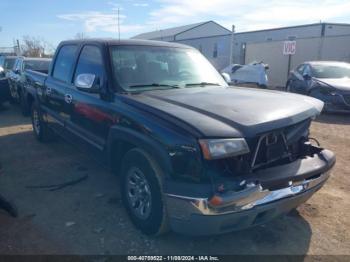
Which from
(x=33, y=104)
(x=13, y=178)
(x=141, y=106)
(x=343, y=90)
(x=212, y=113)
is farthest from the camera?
(x=343, y=90)

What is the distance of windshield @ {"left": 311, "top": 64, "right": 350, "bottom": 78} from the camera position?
10.4 metres

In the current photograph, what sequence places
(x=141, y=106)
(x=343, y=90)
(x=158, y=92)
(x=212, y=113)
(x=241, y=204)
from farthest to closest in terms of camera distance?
1. (x=343, y=90)
2. (x=158, y=92)
3. (x=141, y=106)
4. (x=212, y=113)
5. (x=241, y=204)

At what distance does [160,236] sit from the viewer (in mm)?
→ 3252

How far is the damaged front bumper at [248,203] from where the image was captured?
101 inches

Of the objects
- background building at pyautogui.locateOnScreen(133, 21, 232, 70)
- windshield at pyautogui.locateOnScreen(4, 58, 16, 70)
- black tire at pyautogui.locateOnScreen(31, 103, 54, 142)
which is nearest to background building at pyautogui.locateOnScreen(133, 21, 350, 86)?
background building at pyautogui.locateOnScreen(133, 21, 232, 70)

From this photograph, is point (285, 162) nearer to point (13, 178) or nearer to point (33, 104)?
point (13, 178)

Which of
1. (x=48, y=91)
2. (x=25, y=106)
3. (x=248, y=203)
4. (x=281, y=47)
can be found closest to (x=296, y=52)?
(x=281, y=47)

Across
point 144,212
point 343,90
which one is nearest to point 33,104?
point 144,212

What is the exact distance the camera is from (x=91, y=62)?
4137mm

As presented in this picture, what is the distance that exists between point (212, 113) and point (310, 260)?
61.4 inches

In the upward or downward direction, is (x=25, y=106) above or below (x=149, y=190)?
below

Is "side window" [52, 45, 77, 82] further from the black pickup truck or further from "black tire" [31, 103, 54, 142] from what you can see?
"black tire" [31, 103, 54, 142]

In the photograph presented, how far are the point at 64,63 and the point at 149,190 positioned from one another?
284 centimetres

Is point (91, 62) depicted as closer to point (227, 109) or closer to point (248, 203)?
point (227, 109)
